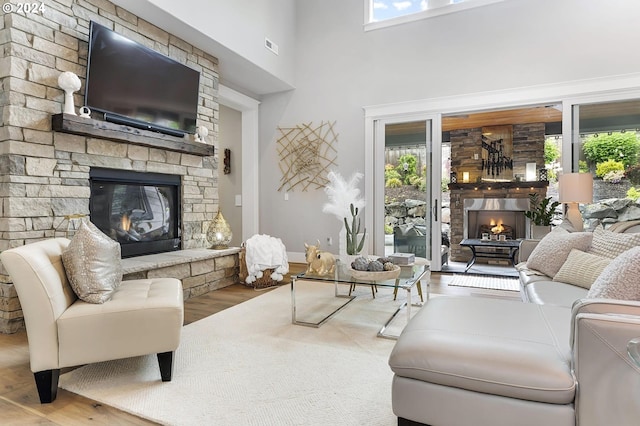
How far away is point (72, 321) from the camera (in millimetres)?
1723

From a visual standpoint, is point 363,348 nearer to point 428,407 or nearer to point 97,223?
point 428,407

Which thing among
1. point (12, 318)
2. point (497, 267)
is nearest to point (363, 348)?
point (12, 318)

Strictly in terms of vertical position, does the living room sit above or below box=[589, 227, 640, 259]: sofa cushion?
above

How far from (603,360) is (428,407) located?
0.56 m

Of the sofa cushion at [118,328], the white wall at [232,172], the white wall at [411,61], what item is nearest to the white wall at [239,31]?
the white wall at [411,61]

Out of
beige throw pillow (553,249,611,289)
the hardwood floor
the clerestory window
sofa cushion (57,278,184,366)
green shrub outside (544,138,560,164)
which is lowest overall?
the hardwood floor

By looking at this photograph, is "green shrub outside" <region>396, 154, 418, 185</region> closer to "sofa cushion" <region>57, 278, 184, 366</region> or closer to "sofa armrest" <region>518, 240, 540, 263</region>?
"sofa armrest" <region>518, 240, 540, 263</region>

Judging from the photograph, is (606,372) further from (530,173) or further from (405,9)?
(530,173)

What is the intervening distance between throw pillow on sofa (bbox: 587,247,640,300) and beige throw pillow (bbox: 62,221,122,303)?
7.35 ft

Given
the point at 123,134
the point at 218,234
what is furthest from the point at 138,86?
the point at 218,234

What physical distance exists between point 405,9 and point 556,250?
4.00 m

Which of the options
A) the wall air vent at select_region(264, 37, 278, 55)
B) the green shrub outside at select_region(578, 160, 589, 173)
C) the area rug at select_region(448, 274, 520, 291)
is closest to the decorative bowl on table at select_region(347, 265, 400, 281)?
the area rug at select_region(448, 274, 520, 291)

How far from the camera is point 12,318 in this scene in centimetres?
258

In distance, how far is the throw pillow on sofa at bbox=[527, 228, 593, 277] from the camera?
2.60 meters
